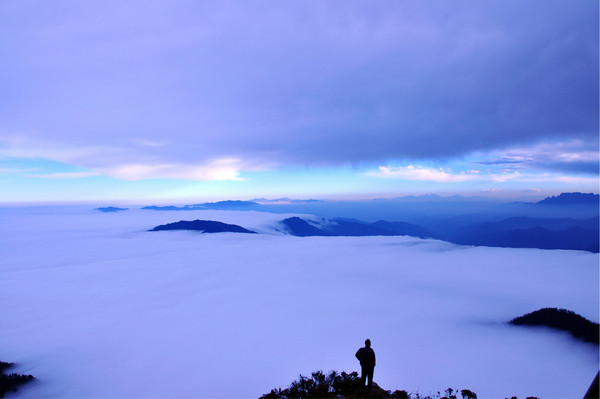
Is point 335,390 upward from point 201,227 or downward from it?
upward

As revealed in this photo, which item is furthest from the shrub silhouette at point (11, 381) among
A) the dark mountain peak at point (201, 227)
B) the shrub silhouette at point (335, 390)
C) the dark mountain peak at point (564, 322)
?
the dark mountain peak at point (201, 227)

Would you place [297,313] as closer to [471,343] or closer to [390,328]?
[390,328]

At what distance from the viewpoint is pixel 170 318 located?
26328 millimetres

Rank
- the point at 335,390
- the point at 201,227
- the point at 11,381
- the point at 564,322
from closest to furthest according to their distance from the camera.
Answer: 1. the point at 335,390
2. the point at 11,381
3. the point at 564,322
4. the point at 201,227

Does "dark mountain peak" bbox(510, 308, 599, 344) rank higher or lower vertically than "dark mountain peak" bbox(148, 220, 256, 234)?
higher

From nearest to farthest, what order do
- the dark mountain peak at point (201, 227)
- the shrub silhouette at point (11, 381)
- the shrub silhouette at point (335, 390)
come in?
1. the shrub silhouette at point (335, 390)
2. the shrub silhouette at point (11, 381)
3. the dark mountain peak at point (201, 227)

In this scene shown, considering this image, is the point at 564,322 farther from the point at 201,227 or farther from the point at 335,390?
the point at 201,227

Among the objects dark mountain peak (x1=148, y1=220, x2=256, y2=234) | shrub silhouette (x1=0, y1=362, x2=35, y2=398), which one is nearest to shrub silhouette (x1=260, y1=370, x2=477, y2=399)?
shrub silhouette (x1=0, y1=362, x2=35, y2=398)

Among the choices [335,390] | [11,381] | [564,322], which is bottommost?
[11,381]

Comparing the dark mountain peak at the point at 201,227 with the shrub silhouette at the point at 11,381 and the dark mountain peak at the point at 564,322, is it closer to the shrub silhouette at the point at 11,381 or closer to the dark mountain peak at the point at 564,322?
the shrub silhouette at the point at 11,381

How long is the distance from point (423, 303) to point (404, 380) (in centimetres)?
1749

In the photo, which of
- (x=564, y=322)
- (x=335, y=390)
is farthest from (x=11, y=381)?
(x=564, y=322)

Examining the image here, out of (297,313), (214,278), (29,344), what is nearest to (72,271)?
(214,278)

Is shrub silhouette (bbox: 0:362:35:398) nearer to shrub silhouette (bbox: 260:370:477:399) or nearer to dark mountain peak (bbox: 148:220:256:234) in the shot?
shrub silhouette (bbox: 260:370:477:399)
